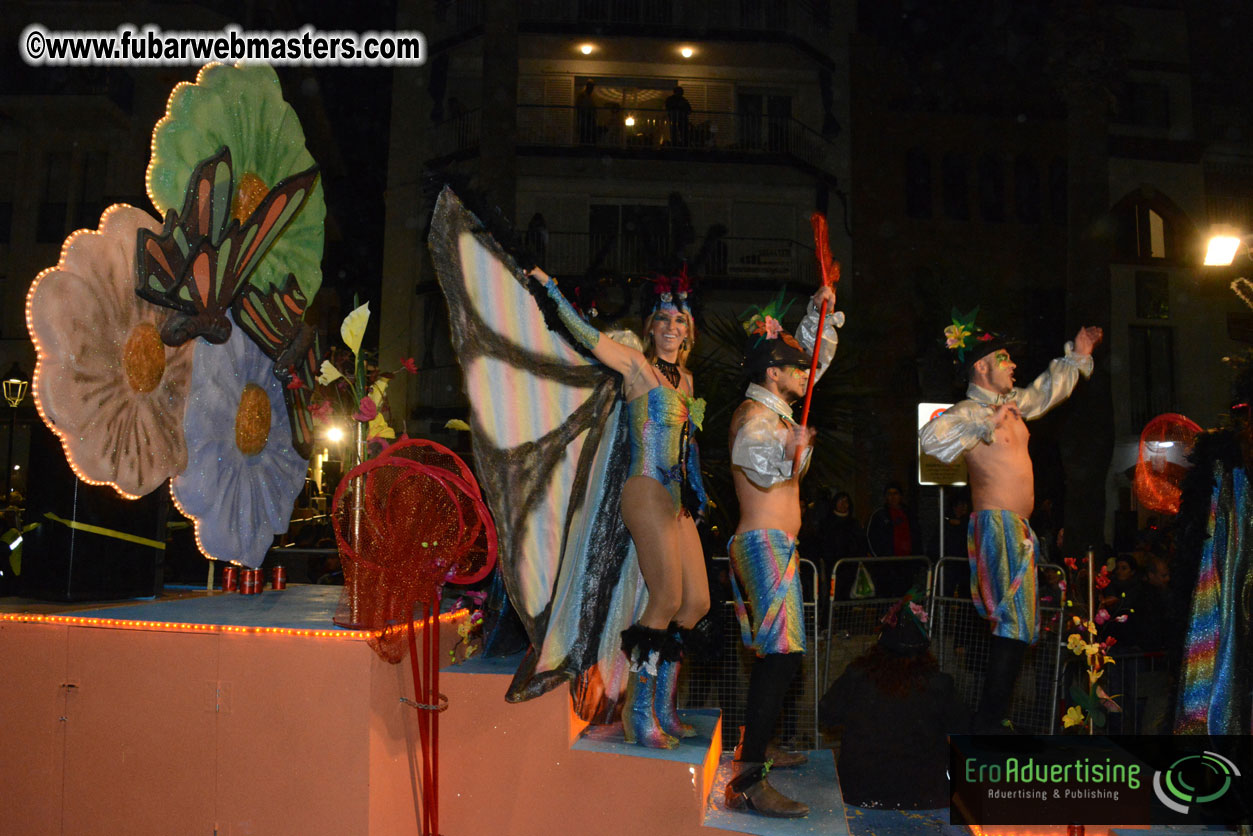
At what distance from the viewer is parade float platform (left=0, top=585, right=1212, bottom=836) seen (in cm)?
372

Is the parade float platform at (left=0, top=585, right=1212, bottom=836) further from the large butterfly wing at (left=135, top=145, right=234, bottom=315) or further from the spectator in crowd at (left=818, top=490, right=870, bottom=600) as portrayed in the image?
the spectator in crowd at (left=818, top=490, right=870, bottom=600)

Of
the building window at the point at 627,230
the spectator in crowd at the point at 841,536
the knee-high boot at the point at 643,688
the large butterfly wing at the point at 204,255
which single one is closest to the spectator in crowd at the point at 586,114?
the building window at the point at 627,230

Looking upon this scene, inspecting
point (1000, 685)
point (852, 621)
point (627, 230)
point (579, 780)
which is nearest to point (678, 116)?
point (627, 230)

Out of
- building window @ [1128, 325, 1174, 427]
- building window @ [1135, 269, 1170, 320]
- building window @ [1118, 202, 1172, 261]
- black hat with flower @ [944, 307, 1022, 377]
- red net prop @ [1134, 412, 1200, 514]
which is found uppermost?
building window @ [1118, 202, 1172, 261]

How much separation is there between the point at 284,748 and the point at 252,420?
6.82ft

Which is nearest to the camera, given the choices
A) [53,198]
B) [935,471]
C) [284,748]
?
[284,748]

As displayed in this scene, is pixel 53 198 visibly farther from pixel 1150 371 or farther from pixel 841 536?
pixel 1150 371

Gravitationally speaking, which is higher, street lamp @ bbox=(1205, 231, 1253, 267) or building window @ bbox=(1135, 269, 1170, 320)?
building window @ bbox=(1135, 269, 1170, 320)

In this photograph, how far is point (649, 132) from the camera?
16812mm

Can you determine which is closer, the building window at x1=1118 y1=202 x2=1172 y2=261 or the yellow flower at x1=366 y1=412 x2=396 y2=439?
the yellow flower at x1=366 y1=412 x2=396 y2=439

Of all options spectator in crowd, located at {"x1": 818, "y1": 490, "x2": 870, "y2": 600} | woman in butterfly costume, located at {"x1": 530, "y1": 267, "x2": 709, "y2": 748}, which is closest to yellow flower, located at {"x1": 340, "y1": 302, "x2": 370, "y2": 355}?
woman in butterfly costume, located at {"x1": 530, "y1": 267, "x2": 709, "y2": 748}

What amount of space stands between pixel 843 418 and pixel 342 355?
5007mm

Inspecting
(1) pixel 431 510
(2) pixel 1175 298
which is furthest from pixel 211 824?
(2) pixel 1175 298

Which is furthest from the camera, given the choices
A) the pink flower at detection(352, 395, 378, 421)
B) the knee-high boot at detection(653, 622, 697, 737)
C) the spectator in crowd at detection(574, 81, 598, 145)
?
the spectator in crowd at detection(574, 81, 598, 145)
